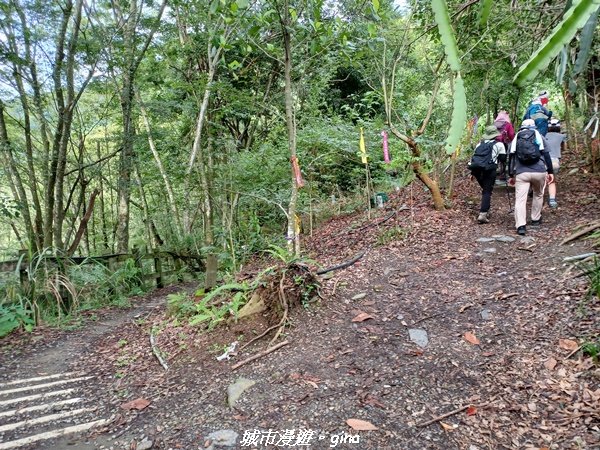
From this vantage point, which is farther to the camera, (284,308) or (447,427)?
(284,308)

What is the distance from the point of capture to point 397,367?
253 cm

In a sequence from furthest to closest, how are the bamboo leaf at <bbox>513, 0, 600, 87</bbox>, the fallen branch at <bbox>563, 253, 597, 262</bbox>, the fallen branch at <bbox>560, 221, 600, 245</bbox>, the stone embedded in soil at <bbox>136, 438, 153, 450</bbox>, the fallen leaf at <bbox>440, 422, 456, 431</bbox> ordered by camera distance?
the fallen branch at <bbox>560, 221, 600, 245</bbox>
the fallen branch at <bbox>563, 253, 597, 262</bbox>
the stone embedded in soil at <bbox>136, 438, 153, 450</bbox>
the fallen leaf at <bbox>440, 422, 456, 431</bbox>
the bamboo leaf at <bbox>513, 0, 600, 87</bbox>

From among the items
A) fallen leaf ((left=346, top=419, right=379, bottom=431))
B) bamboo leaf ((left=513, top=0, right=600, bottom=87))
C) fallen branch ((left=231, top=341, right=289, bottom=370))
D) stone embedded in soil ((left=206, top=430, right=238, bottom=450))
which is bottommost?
stone embedded in soil ((left=206, top=430, right=238, bottom=450))

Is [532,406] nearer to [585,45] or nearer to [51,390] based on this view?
[585,45]

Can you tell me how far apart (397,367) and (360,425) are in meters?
0.58

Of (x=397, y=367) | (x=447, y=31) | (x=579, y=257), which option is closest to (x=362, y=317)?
(x=397, y=367)

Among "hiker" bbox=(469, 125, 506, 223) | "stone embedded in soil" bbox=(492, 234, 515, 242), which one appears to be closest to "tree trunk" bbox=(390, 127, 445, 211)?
"hiker" bbox=(469, 125, 506, 223)

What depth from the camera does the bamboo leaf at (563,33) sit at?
25.3 inches

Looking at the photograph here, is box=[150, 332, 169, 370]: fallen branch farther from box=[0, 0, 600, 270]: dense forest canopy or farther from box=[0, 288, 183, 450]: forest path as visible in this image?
box=[0, 0, 600, 270]: dense forest canopy

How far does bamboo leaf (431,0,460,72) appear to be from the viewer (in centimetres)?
72

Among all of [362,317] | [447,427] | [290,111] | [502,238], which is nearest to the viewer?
[447,427]

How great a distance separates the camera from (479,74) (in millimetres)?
6426

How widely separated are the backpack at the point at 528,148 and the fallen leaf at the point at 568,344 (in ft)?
8.44

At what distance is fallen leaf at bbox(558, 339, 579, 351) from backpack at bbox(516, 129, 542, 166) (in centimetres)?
257
